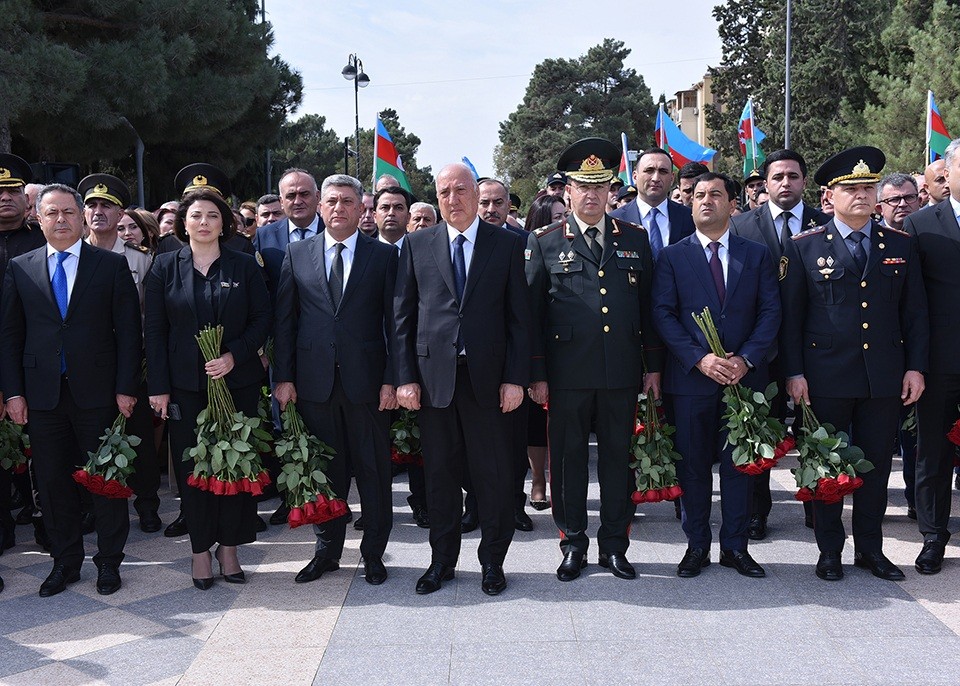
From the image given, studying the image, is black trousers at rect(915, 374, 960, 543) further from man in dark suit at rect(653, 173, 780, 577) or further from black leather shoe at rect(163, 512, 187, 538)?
black leather shoe at rect(163, 512, 187, 538)

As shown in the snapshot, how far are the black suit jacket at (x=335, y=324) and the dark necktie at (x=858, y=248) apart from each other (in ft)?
8.13

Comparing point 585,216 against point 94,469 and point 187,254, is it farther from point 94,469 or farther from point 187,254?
point 94,469

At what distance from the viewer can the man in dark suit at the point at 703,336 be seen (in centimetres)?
507

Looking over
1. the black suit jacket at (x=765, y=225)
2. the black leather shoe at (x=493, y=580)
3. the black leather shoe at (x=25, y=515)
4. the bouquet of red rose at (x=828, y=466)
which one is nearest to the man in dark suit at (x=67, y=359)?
the black leather shoe at (x=25, y=515)

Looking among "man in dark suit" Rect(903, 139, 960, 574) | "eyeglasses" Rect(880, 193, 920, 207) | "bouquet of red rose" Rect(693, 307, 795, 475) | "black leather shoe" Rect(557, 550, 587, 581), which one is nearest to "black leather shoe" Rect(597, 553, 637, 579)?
"black leather shoe" Rect(557, 550, 587, 581)

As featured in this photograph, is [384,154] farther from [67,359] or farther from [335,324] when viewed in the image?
[67,359]

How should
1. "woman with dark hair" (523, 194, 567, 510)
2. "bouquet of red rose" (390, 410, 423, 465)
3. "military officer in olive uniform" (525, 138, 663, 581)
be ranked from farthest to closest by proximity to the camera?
1. "woman with dark hair" (523, 194, 567, 510)
2. "bouquet of red rose" (390, 410, 423, 465)
3. "military officer in olive uniform" (525, 138, 663, 581)

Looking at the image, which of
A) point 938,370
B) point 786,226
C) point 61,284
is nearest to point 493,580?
point 938,370

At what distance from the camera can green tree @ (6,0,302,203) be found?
14.4 m

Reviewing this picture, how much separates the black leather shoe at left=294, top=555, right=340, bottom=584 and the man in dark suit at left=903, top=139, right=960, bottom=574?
3.25 m

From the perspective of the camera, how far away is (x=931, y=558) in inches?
201

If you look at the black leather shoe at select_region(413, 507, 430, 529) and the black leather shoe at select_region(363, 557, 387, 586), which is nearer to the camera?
the black leather shoe at select_region(363, 557, 387, 586)

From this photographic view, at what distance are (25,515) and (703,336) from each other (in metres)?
4.68

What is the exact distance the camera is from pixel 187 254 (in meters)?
5.12
